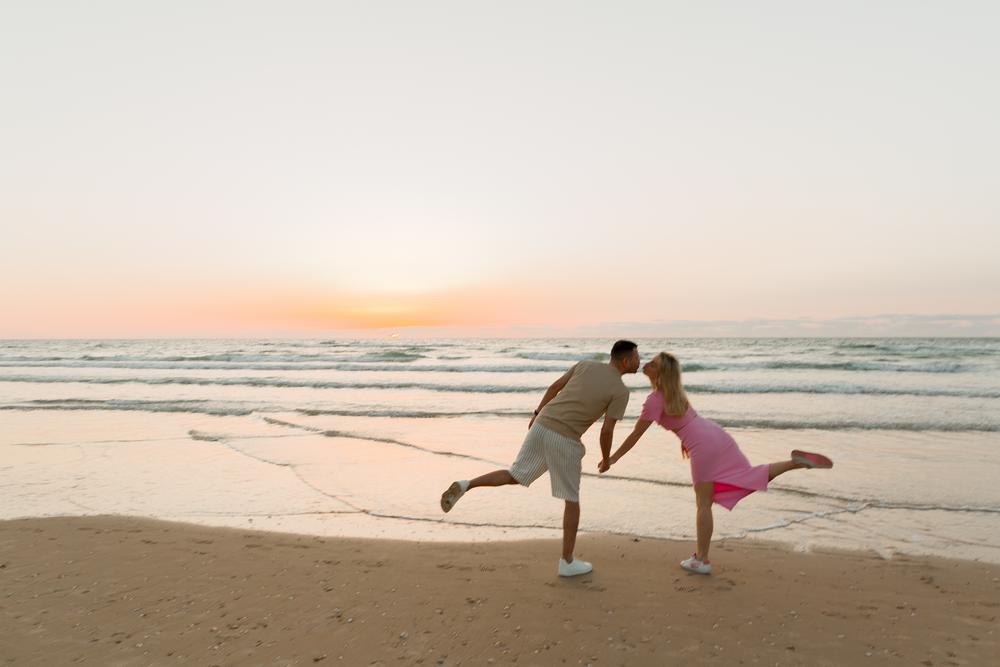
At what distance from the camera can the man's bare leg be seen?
4883 millimetres

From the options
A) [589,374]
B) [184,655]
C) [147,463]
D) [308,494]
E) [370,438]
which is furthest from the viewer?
[370,438]

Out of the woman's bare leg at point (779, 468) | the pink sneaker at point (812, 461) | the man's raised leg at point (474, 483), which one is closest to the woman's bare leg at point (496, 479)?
the man's raised leg at point (474, 483)

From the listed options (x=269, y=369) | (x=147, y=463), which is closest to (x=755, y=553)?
(x=147, y=463)

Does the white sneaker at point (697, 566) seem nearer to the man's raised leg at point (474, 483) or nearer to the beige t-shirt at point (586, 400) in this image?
the beige t-shirt at point (586, 400)

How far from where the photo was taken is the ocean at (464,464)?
6.66 metres

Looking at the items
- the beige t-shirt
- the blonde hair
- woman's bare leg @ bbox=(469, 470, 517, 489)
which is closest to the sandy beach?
woman's bare leg @ bbox=(469, 470, 517, 489)

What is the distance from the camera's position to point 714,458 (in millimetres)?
5215

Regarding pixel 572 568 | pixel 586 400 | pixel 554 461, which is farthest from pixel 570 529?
pixel 586 400

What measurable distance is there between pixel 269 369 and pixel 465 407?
21.5 m

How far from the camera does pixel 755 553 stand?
5.65m

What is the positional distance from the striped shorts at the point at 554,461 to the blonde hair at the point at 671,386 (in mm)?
817

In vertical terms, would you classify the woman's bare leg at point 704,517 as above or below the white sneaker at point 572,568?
above

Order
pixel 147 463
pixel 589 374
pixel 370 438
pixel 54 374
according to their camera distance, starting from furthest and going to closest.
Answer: pixel 54 374 → pixel 370 438 → pixel 147 463 → pixel 589 374

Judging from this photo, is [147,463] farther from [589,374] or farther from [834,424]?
[834,424]
